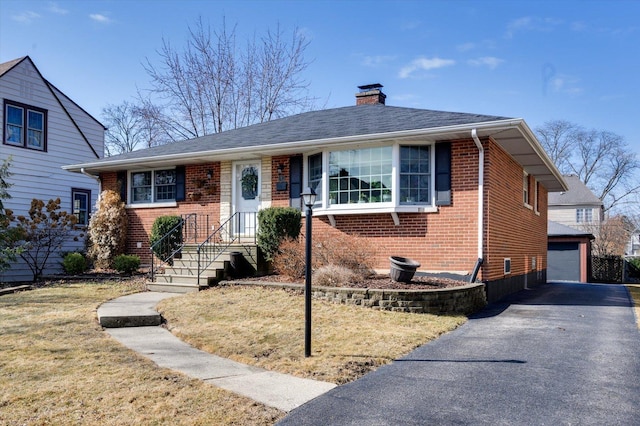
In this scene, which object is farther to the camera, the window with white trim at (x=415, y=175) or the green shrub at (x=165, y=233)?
the green shrub at (x=165, y=233)

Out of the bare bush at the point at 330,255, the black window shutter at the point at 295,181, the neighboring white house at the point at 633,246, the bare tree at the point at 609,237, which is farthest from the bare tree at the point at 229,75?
the neighboring white house at the point at 633,246

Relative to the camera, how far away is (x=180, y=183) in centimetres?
1437

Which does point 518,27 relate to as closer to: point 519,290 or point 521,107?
point 519,290

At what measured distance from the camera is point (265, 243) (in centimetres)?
1148

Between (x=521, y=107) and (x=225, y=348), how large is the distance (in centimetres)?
1867

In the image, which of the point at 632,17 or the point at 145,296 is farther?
the point at 632,17

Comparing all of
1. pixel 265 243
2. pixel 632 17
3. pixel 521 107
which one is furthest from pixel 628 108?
pixel 265 243

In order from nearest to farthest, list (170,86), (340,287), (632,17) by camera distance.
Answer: (340,287), (632,17), (170,86)

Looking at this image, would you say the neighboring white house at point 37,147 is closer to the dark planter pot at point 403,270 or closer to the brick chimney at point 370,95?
the brick chimney at point 370,95

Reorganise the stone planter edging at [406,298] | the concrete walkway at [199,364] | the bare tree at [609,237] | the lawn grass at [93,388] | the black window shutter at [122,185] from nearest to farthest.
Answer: the lawn grass at [93,388]
the concrete walkway at [199,364]
the stone planter edging at [406,298]
the black window shutter at [122,185]
the bare tree at [609,237]

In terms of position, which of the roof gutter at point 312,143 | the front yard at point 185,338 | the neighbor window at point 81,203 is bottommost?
the front yard at point 185,338

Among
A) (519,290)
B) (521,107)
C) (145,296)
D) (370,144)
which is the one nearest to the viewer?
(145,296)

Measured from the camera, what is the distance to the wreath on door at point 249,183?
531 inches

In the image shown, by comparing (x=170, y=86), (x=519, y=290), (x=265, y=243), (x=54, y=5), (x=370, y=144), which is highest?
(x=170, y=86)
